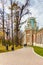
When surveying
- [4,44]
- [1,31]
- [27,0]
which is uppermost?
[27,0]

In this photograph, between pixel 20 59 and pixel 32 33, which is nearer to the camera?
pixel 20 59

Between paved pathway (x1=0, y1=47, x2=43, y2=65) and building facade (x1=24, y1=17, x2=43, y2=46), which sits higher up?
building facade (x1=24, y1=17, x2=43, y2=46)

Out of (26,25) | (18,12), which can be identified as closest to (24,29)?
(26,25)

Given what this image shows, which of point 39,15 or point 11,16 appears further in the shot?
point 11,16

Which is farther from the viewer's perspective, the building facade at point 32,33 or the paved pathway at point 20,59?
the building facade at point 32,33

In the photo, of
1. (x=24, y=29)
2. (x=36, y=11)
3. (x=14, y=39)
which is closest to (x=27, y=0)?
(x=36, y=11)

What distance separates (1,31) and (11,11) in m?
0.72

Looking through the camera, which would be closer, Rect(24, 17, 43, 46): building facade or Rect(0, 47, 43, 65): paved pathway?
Rect(0, 47, 43, 65): paved pathway

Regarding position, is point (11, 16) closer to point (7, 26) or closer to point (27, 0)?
point (7, 26)

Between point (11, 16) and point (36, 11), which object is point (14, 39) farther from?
point (36, 11)

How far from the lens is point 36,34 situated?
245 inches

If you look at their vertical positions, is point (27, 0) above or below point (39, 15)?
above

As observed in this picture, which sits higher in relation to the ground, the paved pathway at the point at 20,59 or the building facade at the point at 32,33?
the building facade at the point at 32,33

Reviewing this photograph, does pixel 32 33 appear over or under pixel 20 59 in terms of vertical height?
over
